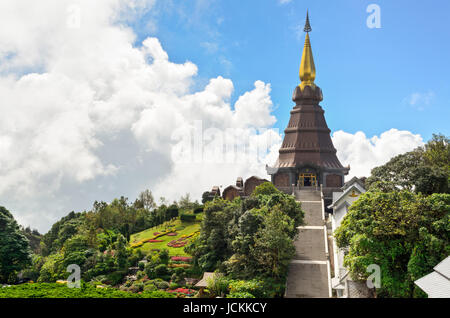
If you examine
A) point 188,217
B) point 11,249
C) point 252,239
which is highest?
point 188,217

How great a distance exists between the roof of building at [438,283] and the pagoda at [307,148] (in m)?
28.0

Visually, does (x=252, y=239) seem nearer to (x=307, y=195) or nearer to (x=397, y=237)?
(x=397, y=237)

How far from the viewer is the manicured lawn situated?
130ft

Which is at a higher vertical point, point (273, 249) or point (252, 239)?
point (252, 239)

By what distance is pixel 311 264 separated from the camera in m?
28.9

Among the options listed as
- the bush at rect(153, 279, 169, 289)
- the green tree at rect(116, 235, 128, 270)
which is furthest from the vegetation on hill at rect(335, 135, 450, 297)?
the green tree at rect(116, 235, 128, 270)

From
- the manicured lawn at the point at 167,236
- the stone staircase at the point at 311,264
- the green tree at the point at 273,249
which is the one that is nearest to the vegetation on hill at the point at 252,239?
the green tree at the point at 273,249

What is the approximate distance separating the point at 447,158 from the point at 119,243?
31984 mm

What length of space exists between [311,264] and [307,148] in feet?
75.0

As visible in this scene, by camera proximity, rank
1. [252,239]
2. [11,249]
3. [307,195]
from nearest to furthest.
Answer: [252,239] < [11,249] < [307,195]

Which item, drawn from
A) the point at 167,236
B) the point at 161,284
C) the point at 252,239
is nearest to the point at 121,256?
the point at 161,284

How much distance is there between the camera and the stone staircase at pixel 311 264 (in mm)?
25952
